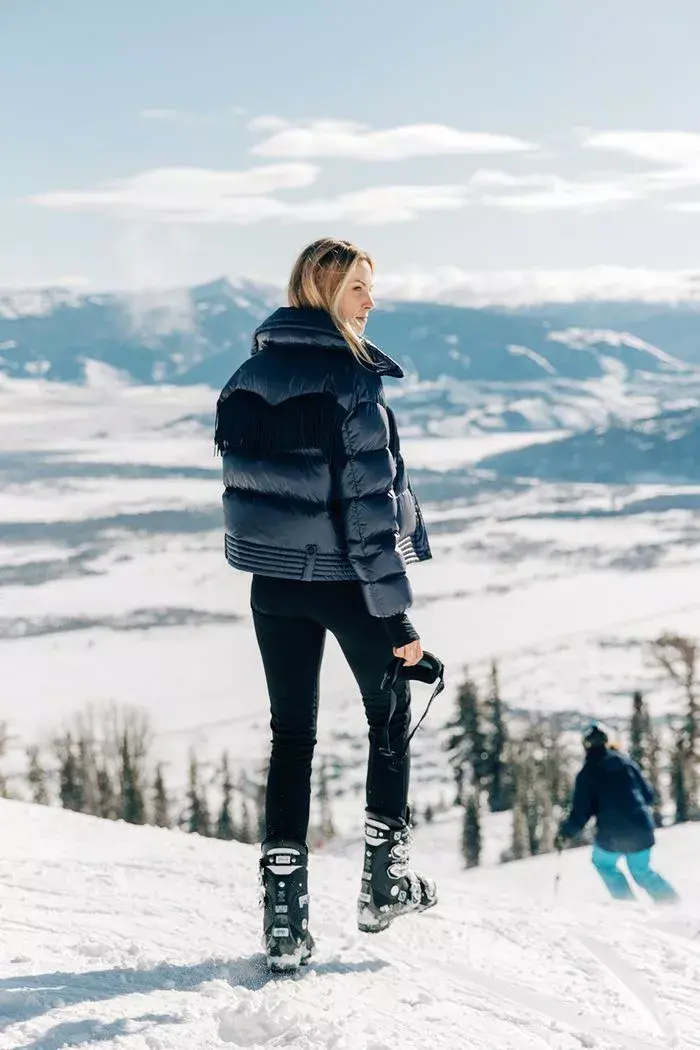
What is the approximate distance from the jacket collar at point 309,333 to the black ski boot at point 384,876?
2.12 m

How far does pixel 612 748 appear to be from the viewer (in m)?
8.98

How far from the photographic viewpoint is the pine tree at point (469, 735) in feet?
204

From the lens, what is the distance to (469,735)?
64375 millimetres

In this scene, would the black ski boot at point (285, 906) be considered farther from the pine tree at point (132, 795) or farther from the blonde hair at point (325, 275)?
the pine tree at point (132, 795)

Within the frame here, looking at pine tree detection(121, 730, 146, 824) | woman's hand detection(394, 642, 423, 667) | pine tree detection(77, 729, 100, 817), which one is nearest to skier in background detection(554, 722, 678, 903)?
woman's hand detection(394, 642, 423, 667)

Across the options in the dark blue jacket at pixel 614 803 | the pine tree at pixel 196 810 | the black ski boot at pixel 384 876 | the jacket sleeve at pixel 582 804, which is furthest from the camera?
the pine tree at pixel 196 810

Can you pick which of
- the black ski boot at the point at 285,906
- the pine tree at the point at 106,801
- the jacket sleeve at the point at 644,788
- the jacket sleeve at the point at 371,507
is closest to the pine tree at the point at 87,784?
the pine tree at the point at 106,801

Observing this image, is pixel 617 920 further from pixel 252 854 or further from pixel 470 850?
pixel 470 850

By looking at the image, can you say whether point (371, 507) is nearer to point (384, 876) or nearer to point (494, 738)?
point (384, 876)

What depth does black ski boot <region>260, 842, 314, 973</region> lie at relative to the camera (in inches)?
181

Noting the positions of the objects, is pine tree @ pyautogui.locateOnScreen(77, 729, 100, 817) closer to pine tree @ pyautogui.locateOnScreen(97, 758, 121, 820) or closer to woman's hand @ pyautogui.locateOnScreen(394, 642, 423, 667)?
pine tree @ pyautogui.locateOnScreen(97, 758, 121, 820)

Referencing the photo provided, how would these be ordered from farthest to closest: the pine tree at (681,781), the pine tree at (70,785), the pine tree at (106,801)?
the pine tree at (70,785) < the pine tree at (106,801) < the pine tree at (681,781)

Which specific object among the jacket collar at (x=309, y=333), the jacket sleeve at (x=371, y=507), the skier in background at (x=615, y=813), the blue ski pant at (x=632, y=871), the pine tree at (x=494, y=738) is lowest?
the pine tree at (x=494, y=738)

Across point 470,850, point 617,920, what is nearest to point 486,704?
point 470,850
